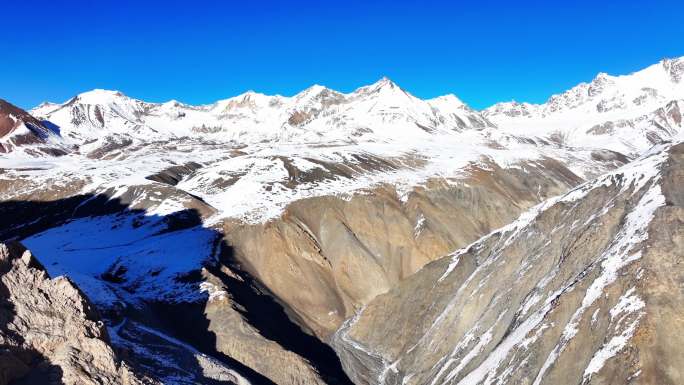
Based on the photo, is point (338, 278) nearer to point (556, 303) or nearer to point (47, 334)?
point (556, 303)

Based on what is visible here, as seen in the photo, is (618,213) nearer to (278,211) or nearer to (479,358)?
(479,358)

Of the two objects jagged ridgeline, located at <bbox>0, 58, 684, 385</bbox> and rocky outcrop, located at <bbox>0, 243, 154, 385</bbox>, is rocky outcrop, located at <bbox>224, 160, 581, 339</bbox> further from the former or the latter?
rocky outcrop, located at <bbox>0, 243, 154, 385</bbox>

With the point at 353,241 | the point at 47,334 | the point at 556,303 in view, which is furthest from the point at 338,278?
the point at 47,334

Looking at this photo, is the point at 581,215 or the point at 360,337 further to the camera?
the point at 360,337

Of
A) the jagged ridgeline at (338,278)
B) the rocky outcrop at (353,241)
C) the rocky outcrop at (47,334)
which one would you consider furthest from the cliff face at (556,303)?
the rocky outcrop at (47,334)

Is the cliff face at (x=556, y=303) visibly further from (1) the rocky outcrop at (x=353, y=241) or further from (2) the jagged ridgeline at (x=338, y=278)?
(1) the rocky outcrop at (x=353, y=241)

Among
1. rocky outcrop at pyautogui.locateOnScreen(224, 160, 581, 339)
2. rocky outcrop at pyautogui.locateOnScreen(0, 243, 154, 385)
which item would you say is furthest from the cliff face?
rocky outcrop at pyautogui.locateOnScreen(0, 243, 154, 385)

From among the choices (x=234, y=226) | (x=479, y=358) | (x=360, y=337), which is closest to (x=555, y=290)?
(x=479, y=358)
